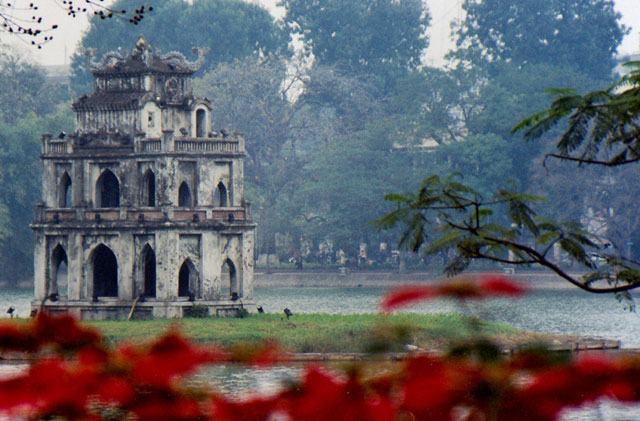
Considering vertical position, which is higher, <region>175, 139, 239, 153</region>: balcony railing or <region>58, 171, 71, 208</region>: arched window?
<region>175, 139, 239, 153</region>: balcony railing

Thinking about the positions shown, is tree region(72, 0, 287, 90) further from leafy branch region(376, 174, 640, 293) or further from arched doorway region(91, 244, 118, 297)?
leafy branch region(376, 174, 640, 293)

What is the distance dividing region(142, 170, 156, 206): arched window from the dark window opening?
2.53ft

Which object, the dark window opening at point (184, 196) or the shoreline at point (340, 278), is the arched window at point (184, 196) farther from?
the shoreline at point (340, 278)

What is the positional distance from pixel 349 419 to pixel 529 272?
5754 centimetres

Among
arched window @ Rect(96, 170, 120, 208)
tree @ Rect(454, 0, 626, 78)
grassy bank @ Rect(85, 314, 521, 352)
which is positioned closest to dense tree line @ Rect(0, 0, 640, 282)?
tree @ Rect(454, 0, 626, 78)

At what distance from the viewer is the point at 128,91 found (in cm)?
3672

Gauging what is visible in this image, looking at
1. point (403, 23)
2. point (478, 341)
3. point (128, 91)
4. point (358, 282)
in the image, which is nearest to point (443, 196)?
point (478, 341)

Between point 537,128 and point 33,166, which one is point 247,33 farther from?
point 537,128

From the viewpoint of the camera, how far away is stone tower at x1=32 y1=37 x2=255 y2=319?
113 ft

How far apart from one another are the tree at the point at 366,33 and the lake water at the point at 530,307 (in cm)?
2303

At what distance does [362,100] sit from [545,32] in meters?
A: 12.7

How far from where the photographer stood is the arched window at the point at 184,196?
36000 millimetres

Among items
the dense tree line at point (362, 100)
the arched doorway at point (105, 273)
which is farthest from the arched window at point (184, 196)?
the dense tree line at point (362, 100)

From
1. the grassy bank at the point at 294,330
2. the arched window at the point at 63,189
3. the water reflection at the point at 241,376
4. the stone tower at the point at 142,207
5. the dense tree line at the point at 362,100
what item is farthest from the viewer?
the dense tree line at the point at 362,100
